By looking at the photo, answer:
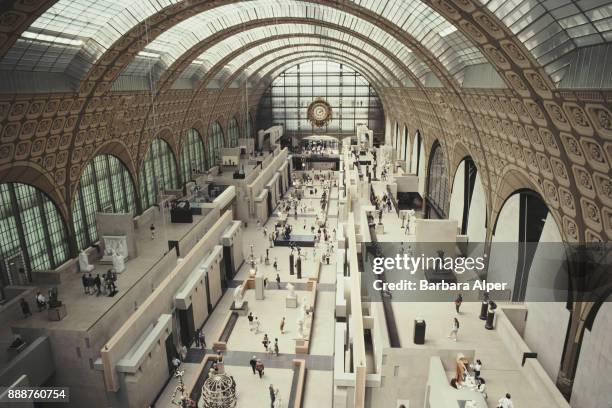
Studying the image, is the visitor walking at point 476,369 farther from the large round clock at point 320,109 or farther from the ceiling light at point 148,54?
the large round clock at point 320,109

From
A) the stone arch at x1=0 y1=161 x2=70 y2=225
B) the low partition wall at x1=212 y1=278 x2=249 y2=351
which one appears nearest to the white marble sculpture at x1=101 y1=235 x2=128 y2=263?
the stone arch at x1=0 y1=161 x2=70 y2=225

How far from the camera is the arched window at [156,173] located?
3112 centimetres

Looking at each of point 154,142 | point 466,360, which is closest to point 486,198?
point 466,360

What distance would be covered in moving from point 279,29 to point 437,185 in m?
17.5

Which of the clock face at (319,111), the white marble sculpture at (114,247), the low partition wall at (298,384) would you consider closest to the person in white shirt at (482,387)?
the low partition wall at (298,384)

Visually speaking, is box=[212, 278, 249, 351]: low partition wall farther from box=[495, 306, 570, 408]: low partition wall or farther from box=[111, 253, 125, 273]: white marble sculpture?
box=[495, 306, 570, 408]: low partition wall

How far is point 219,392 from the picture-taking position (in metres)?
14.0

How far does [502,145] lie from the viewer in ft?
55.8

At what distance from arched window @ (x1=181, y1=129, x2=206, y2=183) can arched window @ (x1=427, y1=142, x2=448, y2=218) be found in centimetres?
2102

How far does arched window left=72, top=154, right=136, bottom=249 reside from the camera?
23453 millimetres

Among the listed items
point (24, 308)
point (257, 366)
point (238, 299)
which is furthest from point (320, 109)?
point (24, 308)

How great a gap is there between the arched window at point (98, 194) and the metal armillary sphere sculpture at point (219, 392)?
13001 mm

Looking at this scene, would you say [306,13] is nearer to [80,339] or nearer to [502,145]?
[502,145]

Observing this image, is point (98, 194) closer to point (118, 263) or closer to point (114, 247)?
point (114, 247)
